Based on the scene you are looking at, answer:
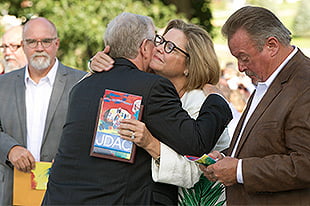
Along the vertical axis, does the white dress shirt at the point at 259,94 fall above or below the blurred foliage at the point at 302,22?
below

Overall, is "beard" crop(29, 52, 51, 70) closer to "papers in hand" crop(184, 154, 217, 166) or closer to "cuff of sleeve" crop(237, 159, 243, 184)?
"papers in hand" crop(184, 154, 217, 166)

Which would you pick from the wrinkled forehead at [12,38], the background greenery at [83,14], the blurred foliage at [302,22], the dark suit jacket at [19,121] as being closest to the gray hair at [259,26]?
the dark suit jacket at [19,121]

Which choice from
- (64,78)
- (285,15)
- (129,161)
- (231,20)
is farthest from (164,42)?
(285,15)

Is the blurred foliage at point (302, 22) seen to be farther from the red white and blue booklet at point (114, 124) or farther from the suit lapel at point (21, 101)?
the red white and blue booklet at point (114, 124)

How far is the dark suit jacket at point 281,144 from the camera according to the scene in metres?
2.85

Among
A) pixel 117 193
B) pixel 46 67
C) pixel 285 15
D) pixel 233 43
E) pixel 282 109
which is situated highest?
pixel 285 15

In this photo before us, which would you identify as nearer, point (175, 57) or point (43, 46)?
point (175, 57)

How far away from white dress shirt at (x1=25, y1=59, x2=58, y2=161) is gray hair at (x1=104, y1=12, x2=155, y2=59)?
169 centimetres

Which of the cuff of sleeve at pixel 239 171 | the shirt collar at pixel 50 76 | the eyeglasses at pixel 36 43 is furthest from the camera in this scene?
the eyeglasses at pixel 36 43

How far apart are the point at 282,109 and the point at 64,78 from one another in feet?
8.25

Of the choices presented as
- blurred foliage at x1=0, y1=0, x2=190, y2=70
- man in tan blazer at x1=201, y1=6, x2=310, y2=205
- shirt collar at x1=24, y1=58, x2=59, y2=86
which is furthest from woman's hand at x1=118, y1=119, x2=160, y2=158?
blurred foliage at x1=0, y1=0, x2=190, y2=70

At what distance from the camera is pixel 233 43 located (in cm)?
317

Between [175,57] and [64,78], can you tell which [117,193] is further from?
[64,78]

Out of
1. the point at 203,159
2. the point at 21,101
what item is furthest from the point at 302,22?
the point at 203,159
